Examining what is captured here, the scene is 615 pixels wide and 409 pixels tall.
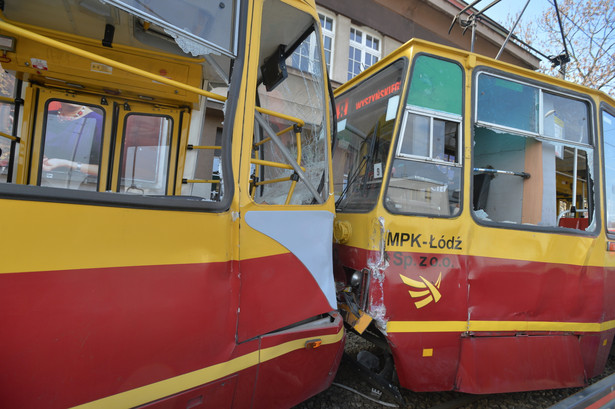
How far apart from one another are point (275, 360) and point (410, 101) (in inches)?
79.3

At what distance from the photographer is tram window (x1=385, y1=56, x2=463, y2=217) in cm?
249

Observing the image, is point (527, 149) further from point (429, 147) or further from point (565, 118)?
point (429, 147)

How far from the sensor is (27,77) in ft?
9.32

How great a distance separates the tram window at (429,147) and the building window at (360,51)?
7.81 meters

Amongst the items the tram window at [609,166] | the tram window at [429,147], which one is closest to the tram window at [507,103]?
the tram window at [429,147]

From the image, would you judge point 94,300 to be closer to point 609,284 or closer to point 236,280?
point 236,280

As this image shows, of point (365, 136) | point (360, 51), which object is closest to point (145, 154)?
point (365, 136)

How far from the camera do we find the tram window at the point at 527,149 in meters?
2.72

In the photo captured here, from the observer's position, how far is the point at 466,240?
2.49 metres

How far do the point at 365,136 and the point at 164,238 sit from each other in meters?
2.15

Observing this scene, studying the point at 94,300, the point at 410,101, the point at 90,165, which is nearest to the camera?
the point at 94,300

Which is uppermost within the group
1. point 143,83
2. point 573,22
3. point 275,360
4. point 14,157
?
point 573,22

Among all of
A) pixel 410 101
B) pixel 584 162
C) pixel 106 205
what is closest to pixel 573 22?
pixel 584 162

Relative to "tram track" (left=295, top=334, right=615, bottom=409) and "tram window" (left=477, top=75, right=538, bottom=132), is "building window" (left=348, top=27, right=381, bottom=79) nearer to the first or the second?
"tram window" (left=477, top=75, right=538, bottom=132)
